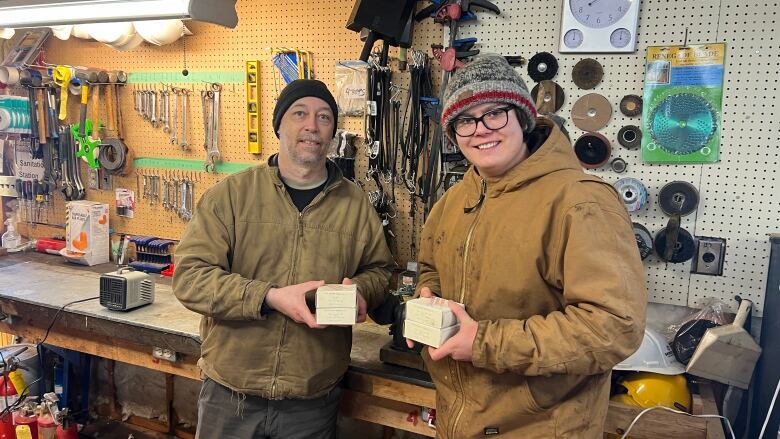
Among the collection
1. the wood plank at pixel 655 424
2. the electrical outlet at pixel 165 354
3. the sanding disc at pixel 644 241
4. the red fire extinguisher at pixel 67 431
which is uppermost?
the sanding disc at pixel 644 241

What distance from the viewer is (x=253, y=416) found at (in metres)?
1.52

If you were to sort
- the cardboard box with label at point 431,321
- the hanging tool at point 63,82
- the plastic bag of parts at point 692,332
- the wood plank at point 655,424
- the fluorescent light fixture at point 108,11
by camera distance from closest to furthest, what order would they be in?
the cardboard box with label at point 431,321, the wood plank at point 655,424, the plastic bag of parts at point 692,332, the fluorescent light fixture at point 108,11, the hanging tool at point 63,82

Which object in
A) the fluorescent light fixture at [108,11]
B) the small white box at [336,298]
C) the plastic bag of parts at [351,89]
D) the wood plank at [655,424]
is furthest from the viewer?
the plastic bag of parts at [351,89]

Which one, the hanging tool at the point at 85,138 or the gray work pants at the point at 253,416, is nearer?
the gray work pants at the point at 253,416

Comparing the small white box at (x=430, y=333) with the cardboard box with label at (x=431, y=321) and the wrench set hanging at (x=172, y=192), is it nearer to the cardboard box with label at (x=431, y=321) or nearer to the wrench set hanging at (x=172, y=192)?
the cardboard box with label at (x=431, y=321)

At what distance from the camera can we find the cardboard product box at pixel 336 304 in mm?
1339

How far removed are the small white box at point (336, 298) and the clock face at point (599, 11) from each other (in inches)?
50.8

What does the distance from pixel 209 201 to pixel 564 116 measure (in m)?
1.29

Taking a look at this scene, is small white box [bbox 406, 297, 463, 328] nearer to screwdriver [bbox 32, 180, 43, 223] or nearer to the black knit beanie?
the black knit beanie

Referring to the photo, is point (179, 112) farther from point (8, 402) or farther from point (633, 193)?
point (633, 193)

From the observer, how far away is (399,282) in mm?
2217

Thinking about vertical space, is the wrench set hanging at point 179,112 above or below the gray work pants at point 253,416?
above

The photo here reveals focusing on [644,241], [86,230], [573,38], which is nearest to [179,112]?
[86,230]

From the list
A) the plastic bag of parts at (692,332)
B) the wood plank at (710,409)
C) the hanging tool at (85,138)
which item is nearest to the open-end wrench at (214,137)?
the hanging tool at (85,138)
